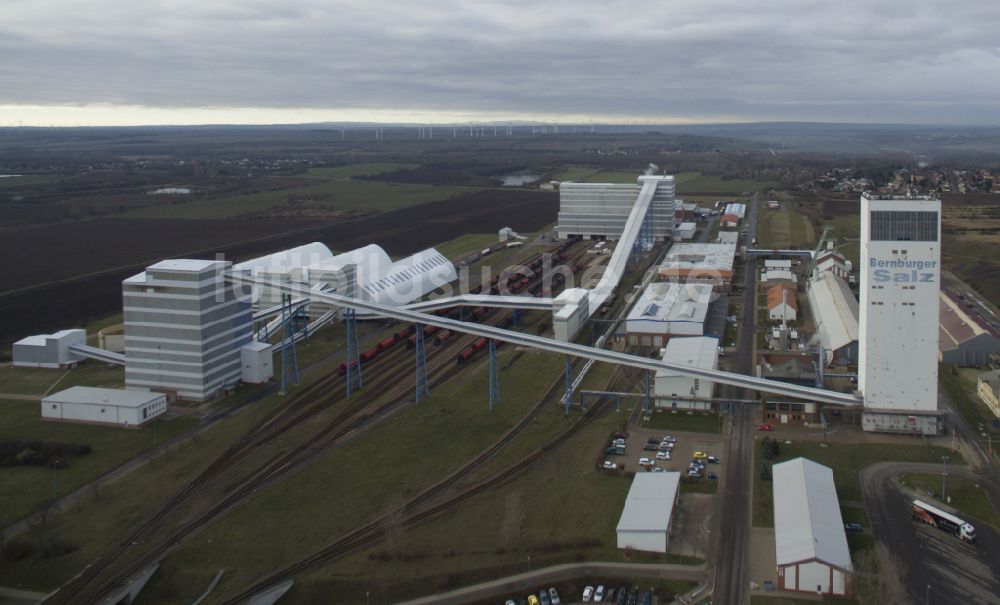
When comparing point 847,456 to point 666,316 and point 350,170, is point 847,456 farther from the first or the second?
point 350,170

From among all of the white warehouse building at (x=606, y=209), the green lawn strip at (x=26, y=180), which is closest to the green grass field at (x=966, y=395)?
the white warehouse building at (x=606, y=209)

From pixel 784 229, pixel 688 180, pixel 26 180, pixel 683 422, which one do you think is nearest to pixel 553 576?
pixel 683 422

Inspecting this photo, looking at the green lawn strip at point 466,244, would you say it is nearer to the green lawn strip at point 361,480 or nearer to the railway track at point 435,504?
the green lawn strip at point 361,480

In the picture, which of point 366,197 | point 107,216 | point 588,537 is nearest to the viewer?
point 588,537

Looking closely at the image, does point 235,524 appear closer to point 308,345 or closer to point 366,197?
point 308,345

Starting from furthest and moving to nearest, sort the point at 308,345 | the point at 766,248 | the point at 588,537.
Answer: the point at 766,248 → the point at 308,345 → the point at 588,537

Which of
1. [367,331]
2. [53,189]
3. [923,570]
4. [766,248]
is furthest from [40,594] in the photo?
[53,189]
